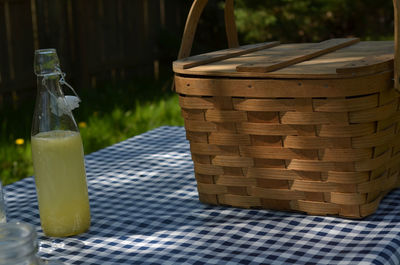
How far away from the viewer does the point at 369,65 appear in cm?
94

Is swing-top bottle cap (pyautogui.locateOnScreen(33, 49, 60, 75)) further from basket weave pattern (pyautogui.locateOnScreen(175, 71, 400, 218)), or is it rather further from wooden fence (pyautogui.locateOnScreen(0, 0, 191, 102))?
wooden fence (pyautogui.locateOnScreen(0, 0, 191, 102))

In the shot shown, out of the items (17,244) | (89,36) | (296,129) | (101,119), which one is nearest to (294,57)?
(296,129)

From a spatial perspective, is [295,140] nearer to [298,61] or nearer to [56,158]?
[298,61]

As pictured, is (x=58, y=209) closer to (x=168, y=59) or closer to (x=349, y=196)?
(x=349, y=196)

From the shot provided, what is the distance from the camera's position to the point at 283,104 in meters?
0.98

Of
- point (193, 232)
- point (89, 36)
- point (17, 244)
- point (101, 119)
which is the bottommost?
point (101, 119)

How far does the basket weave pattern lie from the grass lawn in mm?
1644

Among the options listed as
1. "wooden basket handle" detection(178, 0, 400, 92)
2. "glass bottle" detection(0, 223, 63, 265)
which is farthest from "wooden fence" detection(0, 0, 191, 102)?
"glass bottle" detection(0, 223, 63, 265)

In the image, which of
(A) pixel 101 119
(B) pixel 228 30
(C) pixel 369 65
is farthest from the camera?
(A) pixel 101 119

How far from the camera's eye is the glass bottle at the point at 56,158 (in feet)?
3.16

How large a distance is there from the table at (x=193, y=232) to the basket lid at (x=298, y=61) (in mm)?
245

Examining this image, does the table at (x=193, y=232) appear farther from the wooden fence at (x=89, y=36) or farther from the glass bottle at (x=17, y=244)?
the wooden fence at (x=89, y=36)

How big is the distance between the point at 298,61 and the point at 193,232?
35 centimetres

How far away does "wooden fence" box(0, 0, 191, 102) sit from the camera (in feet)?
13.7
